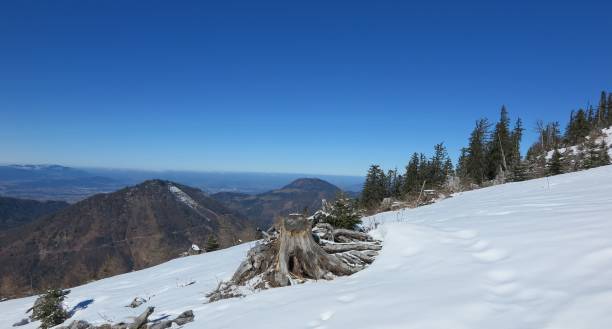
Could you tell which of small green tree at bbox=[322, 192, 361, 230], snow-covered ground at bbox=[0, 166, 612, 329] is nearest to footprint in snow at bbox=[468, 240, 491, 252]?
snow-covered ground at bbox=[0, 166, 612, 329]

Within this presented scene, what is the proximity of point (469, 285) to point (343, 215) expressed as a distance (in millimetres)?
5225

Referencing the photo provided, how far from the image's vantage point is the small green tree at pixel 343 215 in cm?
974

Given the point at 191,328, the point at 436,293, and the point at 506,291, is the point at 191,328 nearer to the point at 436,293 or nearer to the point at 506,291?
the point at 436,293

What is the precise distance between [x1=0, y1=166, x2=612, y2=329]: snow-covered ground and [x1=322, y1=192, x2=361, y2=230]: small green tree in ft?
3.70

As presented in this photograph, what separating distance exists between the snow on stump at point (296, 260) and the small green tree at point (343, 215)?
109 cm

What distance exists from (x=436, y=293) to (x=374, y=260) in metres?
2.69

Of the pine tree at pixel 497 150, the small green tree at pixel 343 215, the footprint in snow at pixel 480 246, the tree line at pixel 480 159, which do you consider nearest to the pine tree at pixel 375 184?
the tree line at pixel 480 159

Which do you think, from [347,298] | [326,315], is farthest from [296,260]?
[326,315]

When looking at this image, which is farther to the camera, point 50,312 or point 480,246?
point 50,312

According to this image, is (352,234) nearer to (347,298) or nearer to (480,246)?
(480,246)

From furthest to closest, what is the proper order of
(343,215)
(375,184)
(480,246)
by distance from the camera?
(375,184) < (343,215) < (480,246)

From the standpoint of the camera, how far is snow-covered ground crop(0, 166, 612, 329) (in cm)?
375

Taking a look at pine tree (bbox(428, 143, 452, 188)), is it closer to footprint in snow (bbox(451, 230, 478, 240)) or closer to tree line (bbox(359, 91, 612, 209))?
tree line (bbox(359, 91, 612, 209))

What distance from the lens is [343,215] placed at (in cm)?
977
